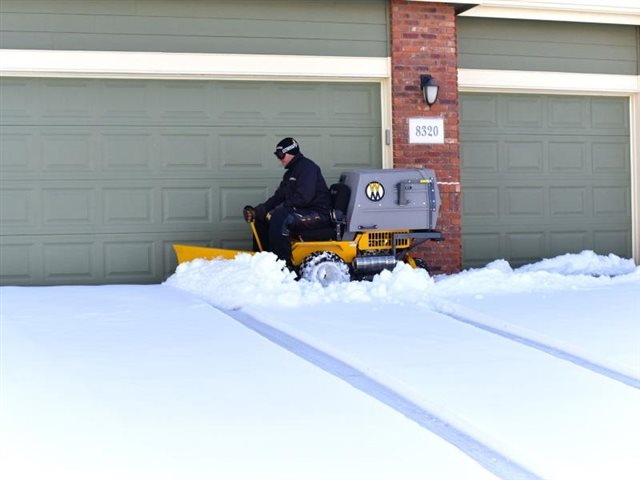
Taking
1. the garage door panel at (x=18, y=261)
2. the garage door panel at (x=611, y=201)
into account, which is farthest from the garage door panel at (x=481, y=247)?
the garage door panel at (x=18, y=261)

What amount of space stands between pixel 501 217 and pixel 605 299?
3.85m

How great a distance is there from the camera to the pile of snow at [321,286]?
28.3ft

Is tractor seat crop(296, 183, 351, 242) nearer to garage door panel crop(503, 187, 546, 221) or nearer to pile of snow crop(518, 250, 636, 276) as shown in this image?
pile of snow crop(518, 250, 636, 276)

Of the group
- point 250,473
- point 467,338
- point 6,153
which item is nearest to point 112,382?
point 250,473

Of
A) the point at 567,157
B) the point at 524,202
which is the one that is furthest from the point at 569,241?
the point at 567,157

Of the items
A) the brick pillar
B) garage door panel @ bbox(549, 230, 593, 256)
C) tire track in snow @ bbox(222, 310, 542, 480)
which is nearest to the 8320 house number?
the brick pillar

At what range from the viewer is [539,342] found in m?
6.89

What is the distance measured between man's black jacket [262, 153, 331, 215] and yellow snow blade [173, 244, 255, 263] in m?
Answer: 0.59

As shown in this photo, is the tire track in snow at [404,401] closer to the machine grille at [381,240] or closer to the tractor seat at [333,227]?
the tractor seat at [333,227]

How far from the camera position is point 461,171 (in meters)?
12.4

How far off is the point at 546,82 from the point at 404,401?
8.31 meters

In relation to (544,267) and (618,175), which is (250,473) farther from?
(618,175)

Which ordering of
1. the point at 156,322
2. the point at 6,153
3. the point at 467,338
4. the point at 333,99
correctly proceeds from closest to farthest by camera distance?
the point at 467,338 → the point at 156,322 → the point at 6,153 → the point at 333,99

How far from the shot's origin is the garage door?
426 inches
